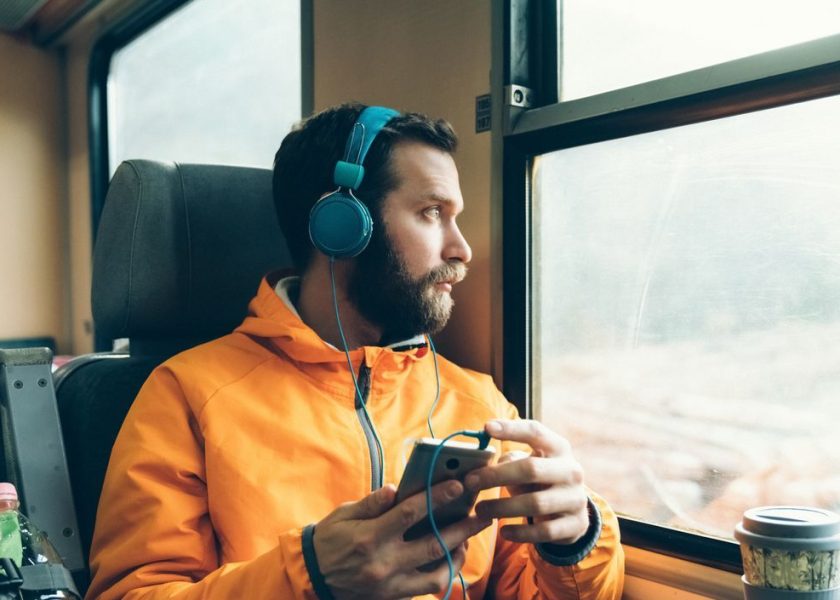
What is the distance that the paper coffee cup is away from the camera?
820 millimetres

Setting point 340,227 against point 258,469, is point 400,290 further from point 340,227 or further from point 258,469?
point 258,469

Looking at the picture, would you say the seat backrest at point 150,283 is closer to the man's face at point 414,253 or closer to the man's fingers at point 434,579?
the man's face at point 414,253

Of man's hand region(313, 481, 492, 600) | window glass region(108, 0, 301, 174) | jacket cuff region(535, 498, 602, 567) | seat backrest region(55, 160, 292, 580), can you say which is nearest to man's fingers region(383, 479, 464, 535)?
man's hand region(313, 481, 492, 600)

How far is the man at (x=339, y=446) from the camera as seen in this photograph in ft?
2.87

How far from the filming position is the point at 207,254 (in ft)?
4.35

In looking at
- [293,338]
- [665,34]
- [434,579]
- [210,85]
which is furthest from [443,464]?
[210,85]

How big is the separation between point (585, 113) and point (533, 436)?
581 mm

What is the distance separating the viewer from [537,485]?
3.03 feet

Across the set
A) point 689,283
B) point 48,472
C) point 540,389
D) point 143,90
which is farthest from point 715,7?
point 143,90

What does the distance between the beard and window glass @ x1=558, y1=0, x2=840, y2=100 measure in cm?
42

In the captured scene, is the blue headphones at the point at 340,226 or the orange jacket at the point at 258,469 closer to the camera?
the orange jacket at the point at 258,469

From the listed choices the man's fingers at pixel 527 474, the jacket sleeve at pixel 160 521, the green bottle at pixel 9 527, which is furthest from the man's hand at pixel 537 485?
the green bottle at pixel 9 527

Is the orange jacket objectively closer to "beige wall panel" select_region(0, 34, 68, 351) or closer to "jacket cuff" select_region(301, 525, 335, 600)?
"jacket cuff" select_region(301, 525, 335, 600)

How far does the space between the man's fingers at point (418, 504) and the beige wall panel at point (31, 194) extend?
3073 millimetres
